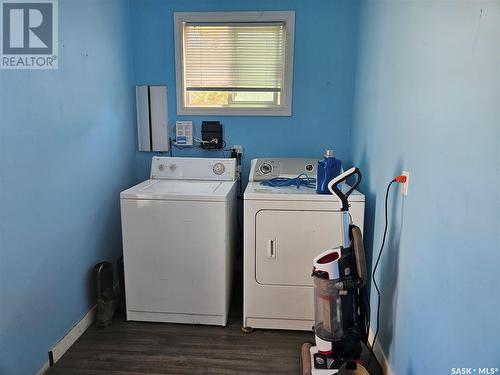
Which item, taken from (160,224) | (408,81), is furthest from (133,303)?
(408,81)

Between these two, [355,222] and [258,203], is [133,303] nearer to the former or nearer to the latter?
[258,203]

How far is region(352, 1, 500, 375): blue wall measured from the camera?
0.87 m

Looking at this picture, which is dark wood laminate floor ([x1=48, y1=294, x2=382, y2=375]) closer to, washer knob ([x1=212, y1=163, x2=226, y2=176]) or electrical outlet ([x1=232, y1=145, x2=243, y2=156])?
washer knob ([x1=212, y1=163, x2=226, y2=176])

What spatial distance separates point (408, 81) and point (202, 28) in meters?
1.72

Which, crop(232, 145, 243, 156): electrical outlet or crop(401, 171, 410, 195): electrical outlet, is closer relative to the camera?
crop(401, 171, 410, 195): electrical outlet

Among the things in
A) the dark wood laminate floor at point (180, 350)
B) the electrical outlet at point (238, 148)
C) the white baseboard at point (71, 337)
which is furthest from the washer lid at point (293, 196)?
the white baseboard at point (71, 337)

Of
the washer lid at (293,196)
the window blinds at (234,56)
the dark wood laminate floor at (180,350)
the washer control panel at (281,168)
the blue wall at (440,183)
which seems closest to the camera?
the blue wall at (440,183)

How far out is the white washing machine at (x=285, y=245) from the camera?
185 centimetres

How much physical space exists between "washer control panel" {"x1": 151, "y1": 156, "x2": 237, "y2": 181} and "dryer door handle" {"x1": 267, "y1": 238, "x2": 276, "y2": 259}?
0.69 m

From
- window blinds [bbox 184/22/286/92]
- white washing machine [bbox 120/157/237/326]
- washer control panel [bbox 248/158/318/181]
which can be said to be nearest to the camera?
white washing machine [bbox 120/157/237/326]

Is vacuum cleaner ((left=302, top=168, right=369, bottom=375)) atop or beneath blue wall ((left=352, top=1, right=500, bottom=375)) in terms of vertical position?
beneath

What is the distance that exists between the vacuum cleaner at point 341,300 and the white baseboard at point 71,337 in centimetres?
131

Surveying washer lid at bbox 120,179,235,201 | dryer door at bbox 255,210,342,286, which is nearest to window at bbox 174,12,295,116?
washer lid at bbox 120,179,235,201

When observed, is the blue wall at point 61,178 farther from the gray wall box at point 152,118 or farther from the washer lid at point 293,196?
the washer lid at point 293,196
